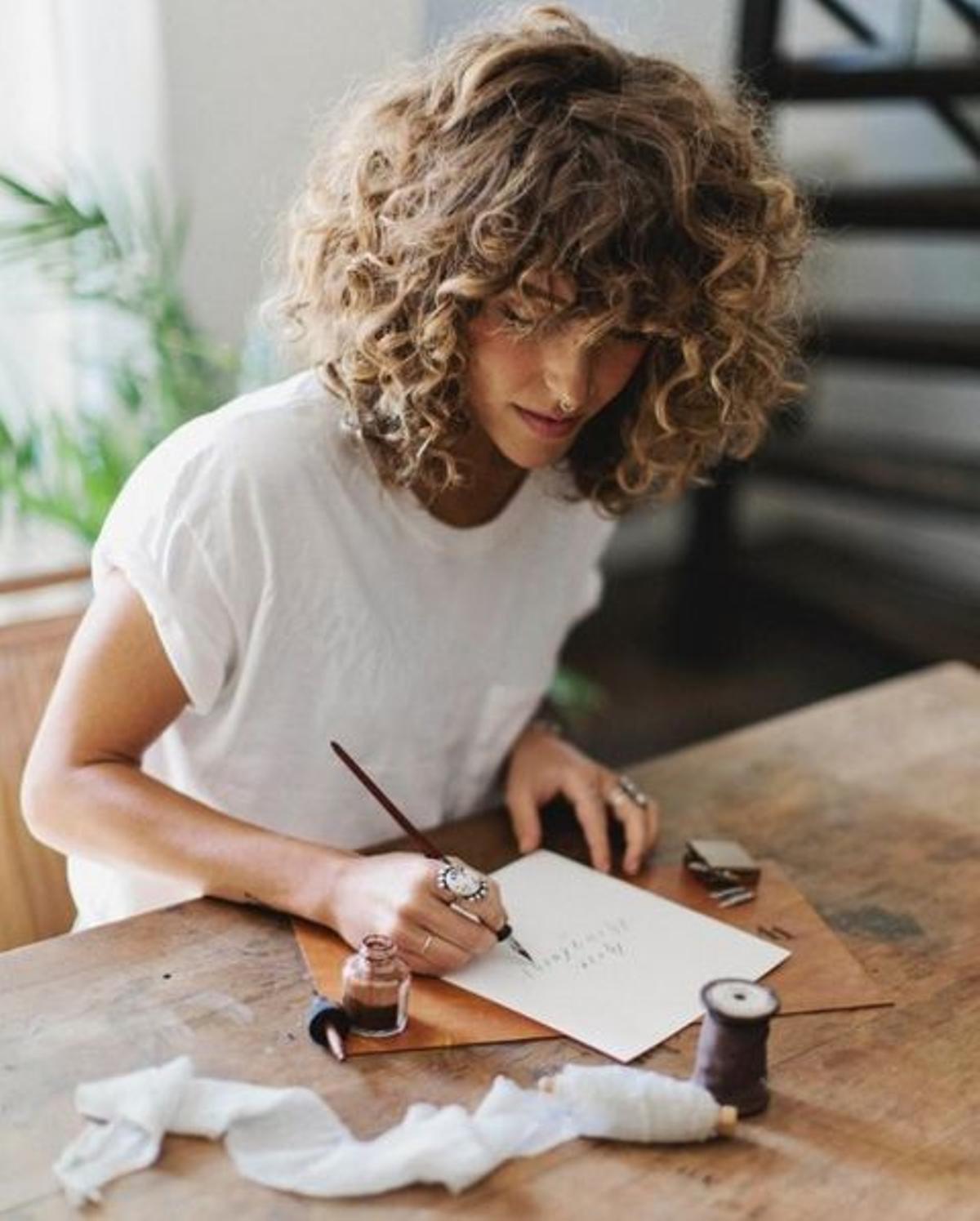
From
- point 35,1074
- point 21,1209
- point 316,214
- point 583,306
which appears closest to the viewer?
point 21,1209

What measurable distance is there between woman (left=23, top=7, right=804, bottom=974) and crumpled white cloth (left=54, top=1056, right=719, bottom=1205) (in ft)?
0.68

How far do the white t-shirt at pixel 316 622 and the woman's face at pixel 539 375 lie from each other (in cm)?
15

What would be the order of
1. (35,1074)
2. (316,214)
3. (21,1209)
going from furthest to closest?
(316,214), (35,1074), (21,1209)

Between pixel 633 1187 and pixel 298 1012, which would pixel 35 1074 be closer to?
pixel 298 1012

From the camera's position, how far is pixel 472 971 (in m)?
1.28

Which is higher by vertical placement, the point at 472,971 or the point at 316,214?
the point at 316,214

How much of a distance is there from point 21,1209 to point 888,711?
1.31 meters

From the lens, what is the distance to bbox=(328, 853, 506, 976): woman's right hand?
1.25 meters

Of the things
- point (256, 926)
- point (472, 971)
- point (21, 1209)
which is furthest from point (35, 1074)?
point (472, 971)

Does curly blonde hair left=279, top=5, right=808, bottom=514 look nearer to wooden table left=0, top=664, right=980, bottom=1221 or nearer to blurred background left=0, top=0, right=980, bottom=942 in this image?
blurred background left=0, top=0, right=980, bottom=942

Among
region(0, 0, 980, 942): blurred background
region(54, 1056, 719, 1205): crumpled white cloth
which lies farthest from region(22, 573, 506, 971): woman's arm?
region(0, 0, 980, 942): blurred background

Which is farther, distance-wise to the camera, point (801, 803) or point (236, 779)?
point (801, 803)

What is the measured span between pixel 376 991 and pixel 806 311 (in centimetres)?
248

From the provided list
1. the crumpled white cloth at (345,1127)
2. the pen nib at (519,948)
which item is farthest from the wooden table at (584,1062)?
the pen nib at (519,948)
